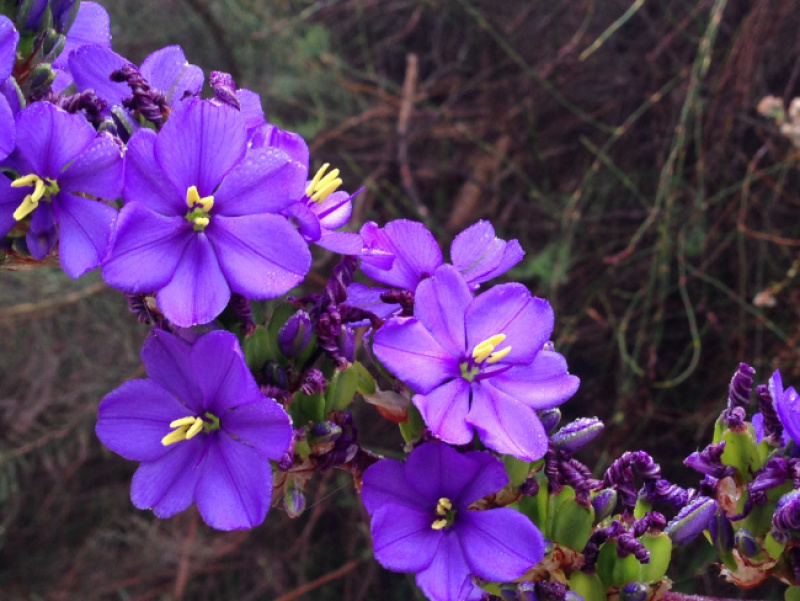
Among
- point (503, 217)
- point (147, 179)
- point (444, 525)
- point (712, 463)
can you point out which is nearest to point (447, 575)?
point (444, 525)

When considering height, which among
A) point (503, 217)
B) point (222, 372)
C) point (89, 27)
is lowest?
point (503, 217)

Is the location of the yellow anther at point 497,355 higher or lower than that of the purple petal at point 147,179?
lower

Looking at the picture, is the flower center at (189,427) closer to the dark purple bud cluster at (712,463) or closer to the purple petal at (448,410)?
the purple petal at (448,410)

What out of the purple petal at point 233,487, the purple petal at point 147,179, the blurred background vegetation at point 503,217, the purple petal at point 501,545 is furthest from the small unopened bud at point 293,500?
the blurred background vegetation at point 503,217

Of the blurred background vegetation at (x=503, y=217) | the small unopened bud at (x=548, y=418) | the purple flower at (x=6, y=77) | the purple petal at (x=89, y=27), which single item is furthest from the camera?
the blurred background vegetation at (x=503, y=217)

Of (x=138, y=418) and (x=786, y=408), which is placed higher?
(x=786, y=408)

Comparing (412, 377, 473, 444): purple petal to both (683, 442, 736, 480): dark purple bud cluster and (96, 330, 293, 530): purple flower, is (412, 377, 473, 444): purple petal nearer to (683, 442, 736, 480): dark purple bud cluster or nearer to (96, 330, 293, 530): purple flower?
(96, 330, 293, 530): purple flower

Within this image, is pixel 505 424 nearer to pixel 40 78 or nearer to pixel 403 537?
pixel 403 537
